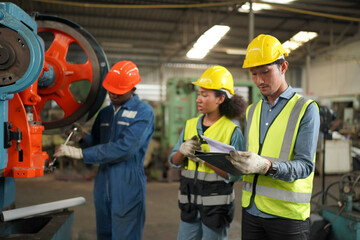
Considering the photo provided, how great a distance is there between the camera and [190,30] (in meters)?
8.55

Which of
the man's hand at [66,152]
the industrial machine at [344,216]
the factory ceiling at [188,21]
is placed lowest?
the industrial machine at [344,216]

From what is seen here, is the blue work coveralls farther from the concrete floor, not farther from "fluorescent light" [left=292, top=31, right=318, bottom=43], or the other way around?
"fluorescent light" [left=292, top=31, right=318, bottom=43]

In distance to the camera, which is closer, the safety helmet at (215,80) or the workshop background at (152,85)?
the workshop background at (152,85)

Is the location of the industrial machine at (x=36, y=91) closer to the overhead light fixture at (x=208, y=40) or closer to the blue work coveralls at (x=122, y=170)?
the blue work coveralls at (x=122, y=170)

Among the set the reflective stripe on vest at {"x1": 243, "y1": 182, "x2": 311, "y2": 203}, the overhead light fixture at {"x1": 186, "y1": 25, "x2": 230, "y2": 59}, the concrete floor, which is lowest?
the concrete floor

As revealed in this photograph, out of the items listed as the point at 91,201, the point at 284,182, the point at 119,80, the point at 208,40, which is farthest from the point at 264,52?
the point at 208,40

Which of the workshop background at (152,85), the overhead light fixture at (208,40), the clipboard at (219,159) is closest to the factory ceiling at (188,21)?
the workshop background at (152,85)

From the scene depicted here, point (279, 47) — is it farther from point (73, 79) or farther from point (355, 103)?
point (355, 103)

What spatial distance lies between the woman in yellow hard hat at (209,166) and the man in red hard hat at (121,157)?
298 millimetres

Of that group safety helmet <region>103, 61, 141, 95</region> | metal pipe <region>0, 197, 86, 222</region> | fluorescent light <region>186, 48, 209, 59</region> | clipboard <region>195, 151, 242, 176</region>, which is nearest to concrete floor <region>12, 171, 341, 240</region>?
metal pipe <region>0, 197, 86, 222</region>

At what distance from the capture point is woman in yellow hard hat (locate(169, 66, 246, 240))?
1.64 metres

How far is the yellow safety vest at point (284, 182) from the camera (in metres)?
1.32

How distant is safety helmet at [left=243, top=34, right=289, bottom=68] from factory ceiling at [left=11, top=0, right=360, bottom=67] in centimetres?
419

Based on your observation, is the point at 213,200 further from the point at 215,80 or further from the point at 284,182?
the point at 215,80
